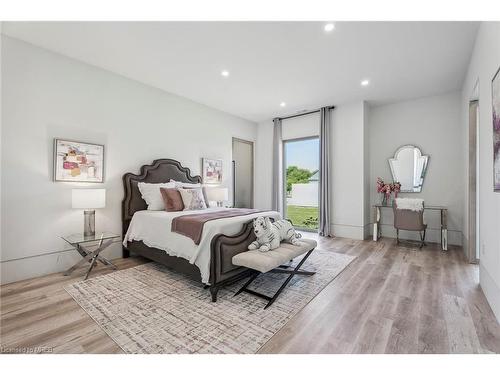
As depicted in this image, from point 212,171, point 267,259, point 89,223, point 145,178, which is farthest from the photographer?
point 212,171

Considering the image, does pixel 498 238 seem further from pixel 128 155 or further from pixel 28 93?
pixel 28 93

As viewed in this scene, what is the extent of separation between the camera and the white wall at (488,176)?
2.00 meters

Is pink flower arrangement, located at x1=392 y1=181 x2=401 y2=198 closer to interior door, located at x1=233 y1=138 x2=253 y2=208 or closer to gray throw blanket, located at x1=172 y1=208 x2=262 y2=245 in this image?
interior door, located at x1=233 y1=138 x2=253 y2=208

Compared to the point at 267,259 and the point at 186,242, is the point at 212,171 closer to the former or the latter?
the point at 186,242

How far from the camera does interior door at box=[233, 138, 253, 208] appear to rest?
5.99 metres

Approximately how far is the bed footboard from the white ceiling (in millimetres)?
2254

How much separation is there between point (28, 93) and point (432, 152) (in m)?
Result: 6.52

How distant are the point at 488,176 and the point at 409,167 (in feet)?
9.01

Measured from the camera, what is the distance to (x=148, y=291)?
8.21 ft

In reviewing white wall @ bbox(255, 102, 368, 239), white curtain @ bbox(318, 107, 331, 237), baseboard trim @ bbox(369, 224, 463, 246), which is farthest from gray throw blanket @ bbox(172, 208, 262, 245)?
baseboard trim @ bbox(369, 224, 463, 246)

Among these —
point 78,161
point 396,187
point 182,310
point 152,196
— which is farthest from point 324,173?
point 78,161

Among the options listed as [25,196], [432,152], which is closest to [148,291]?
[25,196]

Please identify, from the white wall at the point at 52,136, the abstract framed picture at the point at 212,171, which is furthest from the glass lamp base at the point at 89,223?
the abstract framed picture at the point at 212,171

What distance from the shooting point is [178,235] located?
107 inches
